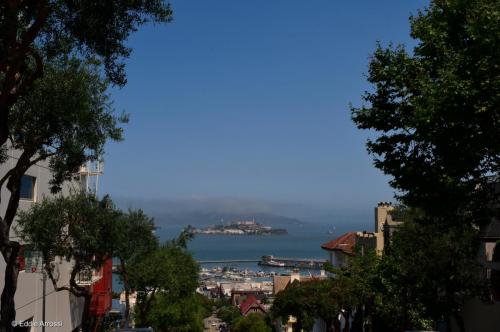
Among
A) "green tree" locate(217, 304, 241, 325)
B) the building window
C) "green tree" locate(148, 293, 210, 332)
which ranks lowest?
"green tree" locate(217, 304, 241, 325)

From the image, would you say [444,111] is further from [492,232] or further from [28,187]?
[28,187]

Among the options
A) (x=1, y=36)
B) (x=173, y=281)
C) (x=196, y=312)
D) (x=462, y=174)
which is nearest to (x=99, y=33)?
(x=1, y=36)

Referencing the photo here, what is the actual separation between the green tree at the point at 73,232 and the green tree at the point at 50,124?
5341 mm

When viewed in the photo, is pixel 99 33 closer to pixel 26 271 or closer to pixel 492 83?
pixel 492 83

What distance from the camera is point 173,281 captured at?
39594mm

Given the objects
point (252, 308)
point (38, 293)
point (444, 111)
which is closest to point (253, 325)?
point (252, 308)

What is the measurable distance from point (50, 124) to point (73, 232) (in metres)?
6.96

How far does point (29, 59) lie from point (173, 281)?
27.4m

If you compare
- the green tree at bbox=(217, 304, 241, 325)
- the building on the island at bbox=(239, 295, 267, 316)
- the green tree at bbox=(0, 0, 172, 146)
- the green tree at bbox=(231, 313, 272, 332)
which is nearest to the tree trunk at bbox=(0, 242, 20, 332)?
the green tree at bbox=(0, 0, 172, 146)

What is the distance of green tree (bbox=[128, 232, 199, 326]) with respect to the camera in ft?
124

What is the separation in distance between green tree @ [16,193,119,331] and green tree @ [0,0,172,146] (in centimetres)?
774

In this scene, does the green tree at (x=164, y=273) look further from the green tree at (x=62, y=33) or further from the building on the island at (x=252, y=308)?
the building on the island at (x=252, y=308)

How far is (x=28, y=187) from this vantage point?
2889 centimetres

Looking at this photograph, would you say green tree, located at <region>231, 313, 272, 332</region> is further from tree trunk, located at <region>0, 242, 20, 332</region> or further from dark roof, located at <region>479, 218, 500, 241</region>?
tree trunk, located at <region>0, 242, 20, 332</region>
